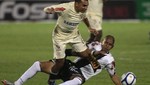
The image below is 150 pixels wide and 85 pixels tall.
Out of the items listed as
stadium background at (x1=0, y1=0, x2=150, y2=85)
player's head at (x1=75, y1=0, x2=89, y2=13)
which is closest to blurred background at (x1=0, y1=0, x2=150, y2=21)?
stadium background at (x1=0, y1=0, x2=150, y2=85)

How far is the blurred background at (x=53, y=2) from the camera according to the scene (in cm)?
3644

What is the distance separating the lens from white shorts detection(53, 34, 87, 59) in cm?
1296

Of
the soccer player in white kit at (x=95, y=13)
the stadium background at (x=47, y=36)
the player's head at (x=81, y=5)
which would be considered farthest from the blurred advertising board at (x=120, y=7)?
the player's head at (x=81, y=5)

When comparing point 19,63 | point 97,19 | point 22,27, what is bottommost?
point 22,27

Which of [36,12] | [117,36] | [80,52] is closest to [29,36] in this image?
[117,36]

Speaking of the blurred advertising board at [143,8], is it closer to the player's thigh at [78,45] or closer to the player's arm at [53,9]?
the player's thigh at [78,45]

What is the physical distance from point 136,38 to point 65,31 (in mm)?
14842

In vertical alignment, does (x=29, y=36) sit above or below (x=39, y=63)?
below

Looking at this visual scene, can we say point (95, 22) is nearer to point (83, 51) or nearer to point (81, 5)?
point (83, 51)

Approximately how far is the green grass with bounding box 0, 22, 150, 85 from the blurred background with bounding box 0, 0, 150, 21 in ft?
1.76

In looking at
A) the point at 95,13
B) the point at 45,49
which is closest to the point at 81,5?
the point at 95,13

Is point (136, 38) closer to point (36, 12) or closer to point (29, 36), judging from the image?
point (29, 36)

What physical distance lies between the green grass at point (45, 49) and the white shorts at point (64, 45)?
6.10 ft

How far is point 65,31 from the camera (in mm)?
13094
